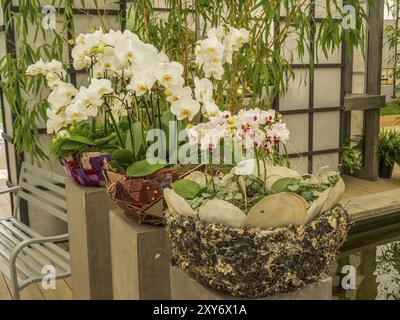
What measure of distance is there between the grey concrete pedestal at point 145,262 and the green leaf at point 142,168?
0.38 ft

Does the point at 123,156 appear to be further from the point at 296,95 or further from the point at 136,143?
the point at 296,95

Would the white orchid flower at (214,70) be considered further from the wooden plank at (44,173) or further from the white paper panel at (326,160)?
the white paper panel at (326,160)

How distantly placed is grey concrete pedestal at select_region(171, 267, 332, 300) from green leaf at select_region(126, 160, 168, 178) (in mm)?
277

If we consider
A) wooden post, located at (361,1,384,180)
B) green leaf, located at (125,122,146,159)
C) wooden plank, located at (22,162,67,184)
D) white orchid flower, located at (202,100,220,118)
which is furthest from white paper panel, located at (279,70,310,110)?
white orchid flower, located at (202,100,220,118)

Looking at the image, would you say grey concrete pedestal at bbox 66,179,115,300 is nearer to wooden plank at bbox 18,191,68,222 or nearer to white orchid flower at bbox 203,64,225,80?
white orchid flower at bbox 203,64,225,80

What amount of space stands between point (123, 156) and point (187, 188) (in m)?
0.36

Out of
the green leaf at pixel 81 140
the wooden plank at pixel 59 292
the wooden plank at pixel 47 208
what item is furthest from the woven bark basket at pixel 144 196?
the wooden plank at pixel 59 292

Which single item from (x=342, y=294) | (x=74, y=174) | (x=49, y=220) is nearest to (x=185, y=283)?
(x=74, y=174)

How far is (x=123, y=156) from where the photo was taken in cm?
131

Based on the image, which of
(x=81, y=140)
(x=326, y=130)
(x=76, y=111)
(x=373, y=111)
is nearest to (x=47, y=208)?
(x=81, y=140)

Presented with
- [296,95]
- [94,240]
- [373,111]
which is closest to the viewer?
[94,240]

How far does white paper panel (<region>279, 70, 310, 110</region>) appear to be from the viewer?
4453 mm

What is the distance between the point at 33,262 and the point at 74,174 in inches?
31.5

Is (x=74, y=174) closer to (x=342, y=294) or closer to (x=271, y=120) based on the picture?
(x=271, y=120)
